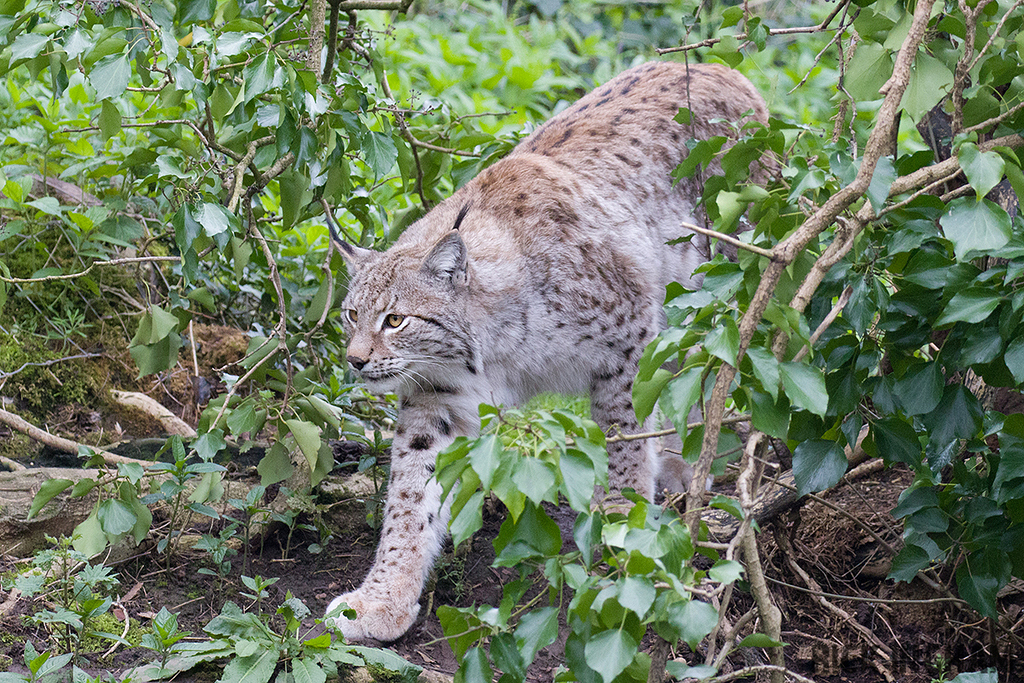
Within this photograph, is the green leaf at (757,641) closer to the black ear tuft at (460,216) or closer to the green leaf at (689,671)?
the green leaf at (689,671)

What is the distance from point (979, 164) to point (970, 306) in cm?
37

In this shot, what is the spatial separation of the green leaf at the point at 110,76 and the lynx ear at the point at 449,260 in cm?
124

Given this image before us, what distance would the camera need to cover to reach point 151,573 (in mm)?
3246

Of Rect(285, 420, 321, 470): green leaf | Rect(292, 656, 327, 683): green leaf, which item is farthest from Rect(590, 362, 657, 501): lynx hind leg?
Rect(292, 656, 327, 683): green leaf

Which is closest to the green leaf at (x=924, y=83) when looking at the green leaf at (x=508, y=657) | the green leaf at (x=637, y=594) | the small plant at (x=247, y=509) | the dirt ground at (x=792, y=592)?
the green leaf at (x=637, y=594)

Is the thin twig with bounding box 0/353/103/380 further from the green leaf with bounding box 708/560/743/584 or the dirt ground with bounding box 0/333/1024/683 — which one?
the green leaf with bounding box 708/560/743/584

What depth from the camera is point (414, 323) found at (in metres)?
3.66

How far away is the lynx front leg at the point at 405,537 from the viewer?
122 inches

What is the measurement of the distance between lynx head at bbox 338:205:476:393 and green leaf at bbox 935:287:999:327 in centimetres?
191

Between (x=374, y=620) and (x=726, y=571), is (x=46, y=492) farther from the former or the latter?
(x=726, y=571)

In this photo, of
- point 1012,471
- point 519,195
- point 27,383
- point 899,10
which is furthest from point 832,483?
point 27,383

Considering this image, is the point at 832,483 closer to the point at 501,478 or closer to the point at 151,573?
the point at 501,478

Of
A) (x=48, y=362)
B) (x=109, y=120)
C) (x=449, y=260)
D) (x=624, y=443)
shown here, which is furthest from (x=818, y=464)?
(x=48, y=362)

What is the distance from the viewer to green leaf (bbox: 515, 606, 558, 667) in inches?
71.7
